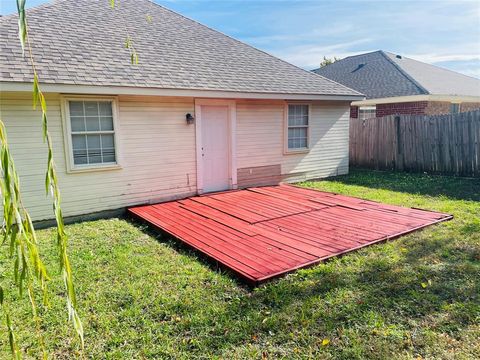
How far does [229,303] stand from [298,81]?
787cm

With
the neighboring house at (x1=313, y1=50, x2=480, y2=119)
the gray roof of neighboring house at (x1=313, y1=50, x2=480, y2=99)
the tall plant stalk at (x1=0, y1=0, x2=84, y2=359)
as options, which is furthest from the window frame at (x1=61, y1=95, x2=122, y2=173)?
the gray roof of neighboring house at (x1=313, y1=50, x2=480, y2=99)

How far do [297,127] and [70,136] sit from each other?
5.89m

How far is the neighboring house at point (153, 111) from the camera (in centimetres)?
628

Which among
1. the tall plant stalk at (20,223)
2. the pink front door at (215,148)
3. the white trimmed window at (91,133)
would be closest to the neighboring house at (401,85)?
the pink front door at (215,148)

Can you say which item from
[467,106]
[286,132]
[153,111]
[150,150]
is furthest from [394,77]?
[150,150]

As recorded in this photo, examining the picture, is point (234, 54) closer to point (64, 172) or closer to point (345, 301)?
point (64, 172)

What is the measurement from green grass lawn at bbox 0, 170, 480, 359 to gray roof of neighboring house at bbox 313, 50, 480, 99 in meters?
10.8

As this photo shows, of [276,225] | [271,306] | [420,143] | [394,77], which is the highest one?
[394,77]

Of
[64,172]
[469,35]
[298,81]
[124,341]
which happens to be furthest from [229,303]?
[469,35]

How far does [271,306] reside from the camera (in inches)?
139

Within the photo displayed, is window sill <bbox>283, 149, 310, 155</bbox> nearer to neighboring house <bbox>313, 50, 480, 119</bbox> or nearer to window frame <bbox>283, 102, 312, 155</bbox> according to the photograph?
window frame <bbox>283, 102, 312, 155</bbox>

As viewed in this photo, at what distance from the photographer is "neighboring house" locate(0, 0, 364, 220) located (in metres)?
6.28

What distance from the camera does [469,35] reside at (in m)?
12.9

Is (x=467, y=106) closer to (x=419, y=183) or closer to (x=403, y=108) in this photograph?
(x=403, y=108)
